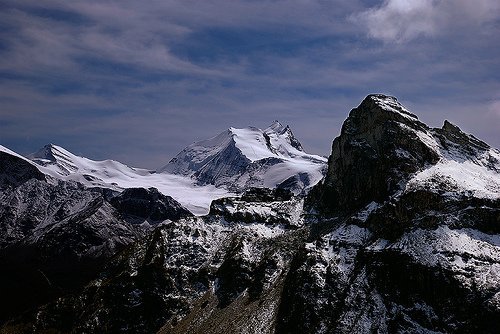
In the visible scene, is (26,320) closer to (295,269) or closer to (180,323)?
(180,323)

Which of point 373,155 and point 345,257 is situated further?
→ point 373,155

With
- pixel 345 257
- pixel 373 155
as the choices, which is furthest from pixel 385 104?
pixel 345 257

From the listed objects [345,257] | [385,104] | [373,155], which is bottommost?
[345,257]

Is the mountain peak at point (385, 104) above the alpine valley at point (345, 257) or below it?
above

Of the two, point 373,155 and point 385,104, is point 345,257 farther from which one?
point 385,104

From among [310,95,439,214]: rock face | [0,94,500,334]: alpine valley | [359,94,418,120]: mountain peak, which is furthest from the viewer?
[359,94,418,120]: mountain peak

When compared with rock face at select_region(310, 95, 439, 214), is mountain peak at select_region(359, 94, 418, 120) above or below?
above

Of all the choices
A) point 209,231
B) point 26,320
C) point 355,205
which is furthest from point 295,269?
point 26,320

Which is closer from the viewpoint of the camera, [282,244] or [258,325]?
[258,325]

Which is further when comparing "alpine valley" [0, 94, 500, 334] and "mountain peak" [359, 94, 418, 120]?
"mountain peak" [359, 94, 418, 120]

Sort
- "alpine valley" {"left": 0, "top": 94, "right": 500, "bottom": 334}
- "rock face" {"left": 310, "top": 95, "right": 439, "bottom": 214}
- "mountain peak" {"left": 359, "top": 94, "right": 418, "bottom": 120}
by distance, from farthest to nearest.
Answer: "mountain peak" {"left": 359, "top": 94, "right": 418, "bottom": 120}
"rock face" {"left": 310, "top": 95, "right": 439, "bottom": 214}
"alpine valley" {"left": 0, "top": 94, "right": 500, "bottom": 334}

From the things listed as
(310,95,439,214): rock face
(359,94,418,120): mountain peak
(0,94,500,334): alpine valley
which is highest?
Result: (359,94,418,120): mountain peak

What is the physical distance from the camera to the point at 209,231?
5017 inches

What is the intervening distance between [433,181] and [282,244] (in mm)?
35672
